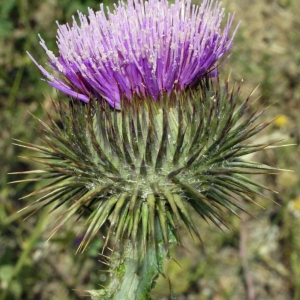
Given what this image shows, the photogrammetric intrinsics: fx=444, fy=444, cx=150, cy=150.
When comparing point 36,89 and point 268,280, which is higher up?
point 36,89

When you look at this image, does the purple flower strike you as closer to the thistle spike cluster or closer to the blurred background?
the thistle spike cluster

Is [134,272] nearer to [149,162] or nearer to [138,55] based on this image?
[149,162]

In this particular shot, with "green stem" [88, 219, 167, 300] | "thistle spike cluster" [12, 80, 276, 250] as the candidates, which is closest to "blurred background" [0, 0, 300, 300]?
"thistle spike cluster" [12, 80, 276, 250]

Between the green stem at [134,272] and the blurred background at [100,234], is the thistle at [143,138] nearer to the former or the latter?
the green stem at [134,272]

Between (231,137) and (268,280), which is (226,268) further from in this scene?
(231,137)

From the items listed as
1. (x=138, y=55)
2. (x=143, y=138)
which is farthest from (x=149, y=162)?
(x=138, y=55)

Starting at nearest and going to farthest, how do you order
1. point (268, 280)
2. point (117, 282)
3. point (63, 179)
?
point (117, 282) → point (63, 179) → point (268, 280)

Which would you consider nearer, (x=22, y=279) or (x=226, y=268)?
(x=22, y=279)

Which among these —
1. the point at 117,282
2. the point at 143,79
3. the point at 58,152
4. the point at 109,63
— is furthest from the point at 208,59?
the point at 117,282

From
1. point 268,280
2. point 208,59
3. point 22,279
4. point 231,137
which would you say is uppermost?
point 208,59
